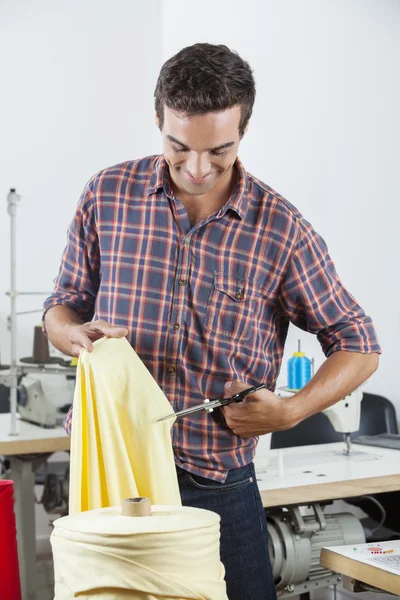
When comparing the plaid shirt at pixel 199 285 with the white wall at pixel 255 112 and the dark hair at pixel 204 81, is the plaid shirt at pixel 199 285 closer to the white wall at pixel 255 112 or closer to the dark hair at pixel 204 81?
the dark hair at pixel 204 81

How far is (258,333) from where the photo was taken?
1.77 metres

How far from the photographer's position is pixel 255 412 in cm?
165

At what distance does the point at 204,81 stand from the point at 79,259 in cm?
47

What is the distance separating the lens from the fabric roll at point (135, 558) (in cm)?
107

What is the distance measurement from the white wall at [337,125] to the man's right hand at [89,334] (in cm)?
260

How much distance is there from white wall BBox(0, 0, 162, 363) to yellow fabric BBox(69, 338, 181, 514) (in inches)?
127

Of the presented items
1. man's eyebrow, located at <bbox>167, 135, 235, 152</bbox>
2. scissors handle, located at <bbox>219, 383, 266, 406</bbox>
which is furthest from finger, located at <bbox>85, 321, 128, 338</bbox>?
man's eyebrow, located at <bbox>167, 135, 235, 152</bbox>

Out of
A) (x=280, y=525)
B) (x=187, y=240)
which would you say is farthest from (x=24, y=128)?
(x=187, y=240)

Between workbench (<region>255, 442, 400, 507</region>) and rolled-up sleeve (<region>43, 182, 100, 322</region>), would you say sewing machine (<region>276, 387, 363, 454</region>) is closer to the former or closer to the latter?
workbench (<region>255, 442, 400, 507</region>)

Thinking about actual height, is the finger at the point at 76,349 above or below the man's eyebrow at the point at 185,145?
below

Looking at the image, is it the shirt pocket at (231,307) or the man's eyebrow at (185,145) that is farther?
the shirt pocket at (231,307)

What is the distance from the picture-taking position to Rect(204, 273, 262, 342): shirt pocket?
1.72 meters

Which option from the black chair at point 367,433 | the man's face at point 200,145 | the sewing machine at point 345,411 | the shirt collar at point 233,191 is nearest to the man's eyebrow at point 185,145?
the man's face at point 200,145

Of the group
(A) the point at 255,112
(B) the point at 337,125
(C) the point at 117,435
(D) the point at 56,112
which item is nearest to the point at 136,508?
(C) the point at 117,435
